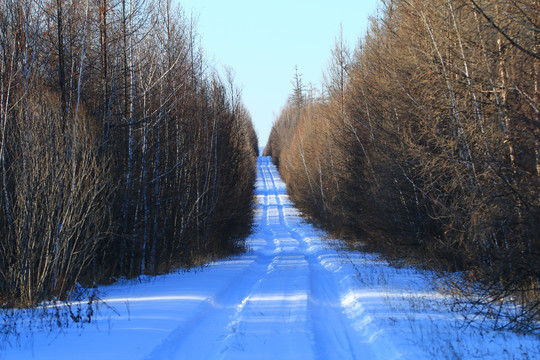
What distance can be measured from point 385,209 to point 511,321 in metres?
9.23

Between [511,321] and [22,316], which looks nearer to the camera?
[511,321]

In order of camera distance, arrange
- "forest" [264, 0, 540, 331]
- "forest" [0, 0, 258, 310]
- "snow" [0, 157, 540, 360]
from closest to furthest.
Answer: "snow" [0, 157, 540, 360]
"forest" [264, 0, 540, 331]
"forest" [0, 0, 258, 310]

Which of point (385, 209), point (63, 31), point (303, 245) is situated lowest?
point (303, 245)

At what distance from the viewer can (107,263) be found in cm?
1369

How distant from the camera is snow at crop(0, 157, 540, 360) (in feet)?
19.6

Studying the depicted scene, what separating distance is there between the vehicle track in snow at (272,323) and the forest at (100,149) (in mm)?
3087

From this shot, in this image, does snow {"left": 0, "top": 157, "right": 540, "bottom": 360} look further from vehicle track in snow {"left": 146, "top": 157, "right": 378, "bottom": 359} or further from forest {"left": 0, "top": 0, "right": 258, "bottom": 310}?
forest {"left": 0, "top": 0, "right": 258, "bottom": 310}

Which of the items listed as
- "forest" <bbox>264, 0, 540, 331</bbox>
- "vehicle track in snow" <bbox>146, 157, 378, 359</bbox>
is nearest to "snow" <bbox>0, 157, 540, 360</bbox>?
"vehicle track in snow" <bbox>146, 157, 378, 359</bbox>

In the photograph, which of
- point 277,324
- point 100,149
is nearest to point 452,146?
point 277,324

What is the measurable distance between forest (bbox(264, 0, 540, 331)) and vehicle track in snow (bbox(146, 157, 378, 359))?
2.44 meters

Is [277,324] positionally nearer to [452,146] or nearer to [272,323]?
[272,323]

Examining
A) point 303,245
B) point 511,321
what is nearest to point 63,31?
point 511,321

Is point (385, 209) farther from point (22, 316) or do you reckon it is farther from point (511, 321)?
point (22, 316)

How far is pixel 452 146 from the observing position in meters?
10.2
